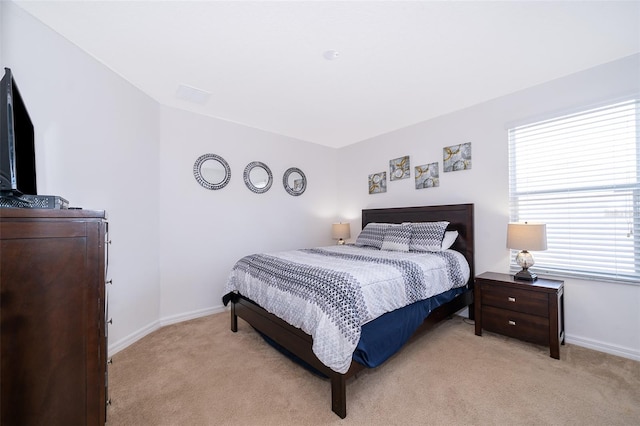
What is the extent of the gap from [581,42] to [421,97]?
1231 millimetres

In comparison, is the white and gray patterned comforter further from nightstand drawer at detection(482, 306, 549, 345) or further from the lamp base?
the lamp base

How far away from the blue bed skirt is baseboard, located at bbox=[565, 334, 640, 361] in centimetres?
128

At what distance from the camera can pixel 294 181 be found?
4078 millimetres

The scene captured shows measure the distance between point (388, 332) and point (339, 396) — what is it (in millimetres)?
529

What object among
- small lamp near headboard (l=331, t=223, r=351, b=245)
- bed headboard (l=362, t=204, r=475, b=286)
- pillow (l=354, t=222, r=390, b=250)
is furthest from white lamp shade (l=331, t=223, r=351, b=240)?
bed headboard (l=362, t=204, r=475, b=286)

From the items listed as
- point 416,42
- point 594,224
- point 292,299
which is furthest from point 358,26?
point 594,224

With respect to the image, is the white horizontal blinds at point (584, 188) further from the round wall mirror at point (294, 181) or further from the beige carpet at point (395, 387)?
the round wall mirror at point (294, 181)

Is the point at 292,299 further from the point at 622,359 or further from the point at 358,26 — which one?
the point at 622,359

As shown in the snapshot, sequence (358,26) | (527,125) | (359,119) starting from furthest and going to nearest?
(359,119) < (527,125) < (358,26)

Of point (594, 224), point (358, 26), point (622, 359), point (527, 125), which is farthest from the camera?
point (527, 125)

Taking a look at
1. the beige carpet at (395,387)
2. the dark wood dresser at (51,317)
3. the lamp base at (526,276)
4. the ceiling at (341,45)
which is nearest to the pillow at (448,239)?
the lamp base at (526,276)

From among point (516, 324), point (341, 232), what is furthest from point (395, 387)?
point (341, 232)

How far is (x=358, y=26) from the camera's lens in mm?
1742

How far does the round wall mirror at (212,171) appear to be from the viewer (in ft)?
10.3
